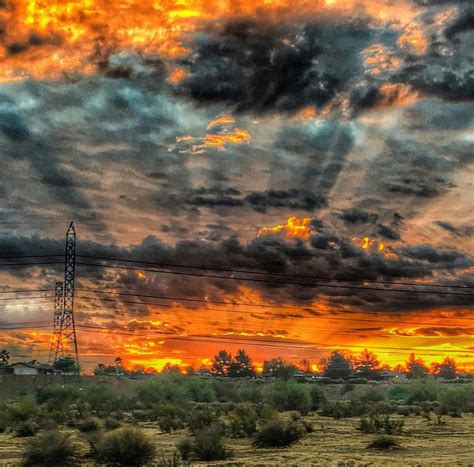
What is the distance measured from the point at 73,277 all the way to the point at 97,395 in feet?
62.5

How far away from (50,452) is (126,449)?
159 inches

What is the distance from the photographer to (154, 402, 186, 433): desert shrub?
6274 cm

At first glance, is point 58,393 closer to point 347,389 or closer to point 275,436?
point 275,436

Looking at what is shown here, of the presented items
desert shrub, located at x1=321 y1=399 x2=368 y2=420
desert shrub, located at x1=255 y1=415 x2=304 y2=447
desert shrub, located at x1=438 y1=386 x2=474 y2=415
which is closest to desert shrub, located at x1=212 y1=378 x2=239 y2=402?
desert shrub, located at x1=438 y1=386 x2=474 y2=415

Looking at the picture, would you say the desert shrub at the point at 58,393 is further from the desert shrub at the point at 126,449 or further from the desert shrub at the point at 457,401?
the desert shrub at the point at 126,449

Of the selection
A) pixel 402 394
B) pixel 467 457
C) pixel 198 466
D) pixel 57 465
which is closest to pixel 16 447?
pixel 57 465

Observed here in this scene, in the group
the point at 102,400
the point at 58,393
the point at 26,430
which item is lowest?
the point at 26,430

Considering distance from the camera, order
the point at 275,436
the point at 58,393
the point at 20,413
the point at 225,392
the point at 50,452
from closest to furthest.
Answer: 1. the point at 50,452
2. the point at 275,436
3. the point at 20,413
4. the point at 58,393
5. the point at 225,392

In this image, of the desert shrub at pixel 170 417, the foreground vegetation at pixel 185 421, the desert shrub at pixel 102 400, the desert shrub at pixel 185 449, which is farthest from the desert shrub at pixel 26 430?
the desert shrub at pixel 102 400

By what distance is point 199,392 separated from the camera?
445 feet

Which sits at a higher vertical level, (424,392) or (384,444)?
(424,392)

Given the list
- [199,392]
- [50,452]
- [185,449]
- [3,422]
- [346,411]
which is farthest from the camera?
[199,392]

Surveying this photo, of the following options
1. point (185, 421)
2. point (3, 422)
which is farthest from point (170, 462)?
point (3, 422)

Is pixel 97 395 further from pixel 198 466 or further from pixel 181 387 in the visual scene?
pixel 198 466
